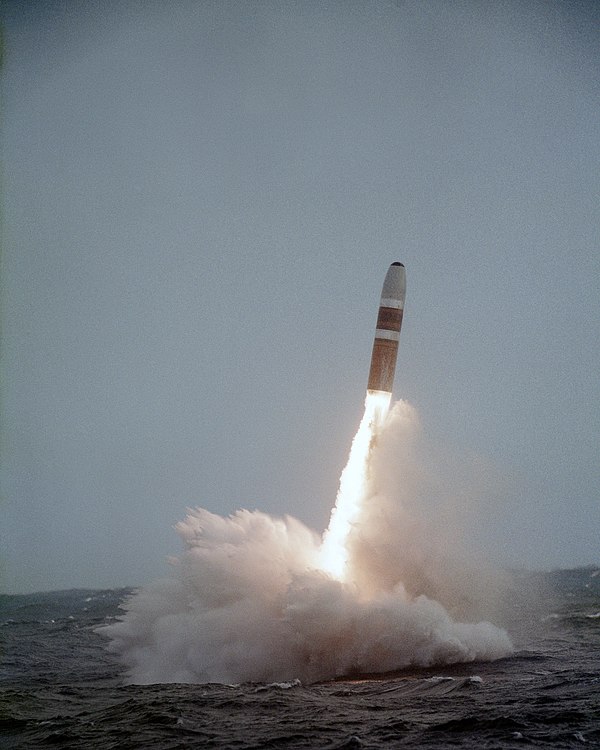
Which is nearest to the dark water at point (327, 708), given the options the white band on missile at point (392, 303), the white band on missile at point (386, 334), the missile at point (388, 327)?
the missile at point (388, 327)

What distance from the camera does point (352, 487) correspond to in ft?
119

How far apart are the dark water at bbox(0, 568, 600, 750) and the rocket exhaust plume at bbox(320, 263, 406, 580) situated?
24.4ft

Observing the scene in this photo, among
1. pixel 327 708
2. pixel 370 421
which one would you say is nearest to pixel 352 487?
pixel 370 421

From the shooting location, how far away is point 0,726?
24.0m

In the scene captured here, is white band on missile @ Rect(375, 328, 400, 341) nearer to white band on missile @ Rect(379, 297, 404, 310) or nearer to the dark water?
white band on missile @ Rect(379, 297, 404, 310)

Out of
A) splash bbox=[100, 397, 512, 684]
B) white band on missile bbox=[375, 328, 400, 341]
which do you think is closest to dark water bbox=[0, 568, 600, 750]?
splash bbox=[100, 397, 512, 684]

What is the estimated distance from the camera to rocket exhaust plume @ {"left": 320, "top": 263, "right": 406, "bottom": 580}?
35188 millimetres

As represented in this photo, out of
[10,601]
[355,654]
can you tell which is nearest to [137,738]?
[355,654]

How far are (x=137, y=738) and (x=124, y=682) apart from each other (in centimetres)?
908

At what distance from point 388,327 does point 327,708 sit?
50.9 feet

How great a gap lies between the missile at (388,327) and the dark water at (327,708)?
10945 mm

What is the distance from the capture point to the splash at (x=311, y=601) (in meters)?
29.3

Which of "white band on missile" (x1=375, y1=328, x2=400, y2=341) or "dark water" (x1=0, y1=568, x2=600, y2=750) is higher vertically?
"white band on missile" (x1=375, y1=328, x2=400, y2=341)

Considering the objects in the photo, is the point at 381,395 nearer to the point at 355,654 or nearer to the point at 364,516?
the point at 364,516
